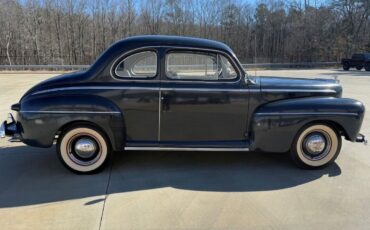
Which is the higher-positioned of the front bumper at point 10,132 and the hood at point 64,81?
the hood at point 64,81

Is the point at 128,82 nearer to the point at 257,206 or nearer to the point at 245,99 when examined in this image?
the point at 245,99

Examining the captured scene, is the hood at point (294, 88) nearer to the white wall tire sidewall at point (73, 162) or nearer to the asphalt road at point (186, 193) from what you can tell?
the asphalt road at point (186, 193)

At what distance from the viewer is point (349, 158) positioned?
227 inches

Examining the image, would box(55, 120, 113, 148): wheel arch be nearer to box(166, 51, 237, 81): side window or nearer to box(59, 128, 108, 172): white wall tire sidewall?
box(59, 128, 108, 172): white wall tire sidewall

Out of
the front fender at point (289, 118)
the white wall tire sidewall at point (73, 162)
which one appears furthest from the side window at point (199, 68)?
the white wall tire sidewall at point (73, 162)

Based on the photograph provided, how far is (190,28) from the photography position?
44.2m

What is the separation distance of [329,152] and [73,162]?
3714 mm

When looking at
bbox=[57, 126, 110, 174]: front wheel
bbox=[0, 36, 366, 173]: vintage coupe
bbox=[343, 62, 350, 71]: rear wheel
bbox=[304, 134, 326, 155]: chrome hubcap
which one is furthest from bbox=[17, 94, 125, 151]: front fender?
bbox=[343, 62, 350, 71]: rear wheel

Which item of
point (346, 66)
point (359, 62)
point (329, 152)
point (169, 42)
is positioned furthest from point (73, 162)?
point (346, 66)

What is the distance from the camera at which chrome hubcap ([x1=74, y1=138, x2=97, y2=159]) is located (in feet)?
16.3

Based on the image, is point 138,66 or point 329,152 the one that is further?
point 329,152

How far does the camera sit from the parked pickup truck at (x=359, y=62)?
31.2 m

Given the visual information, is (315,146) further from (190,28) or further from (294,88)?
(190,28)

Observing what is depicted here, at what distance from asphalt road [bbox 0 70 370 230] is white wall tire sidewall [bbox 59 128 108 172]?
141mm
